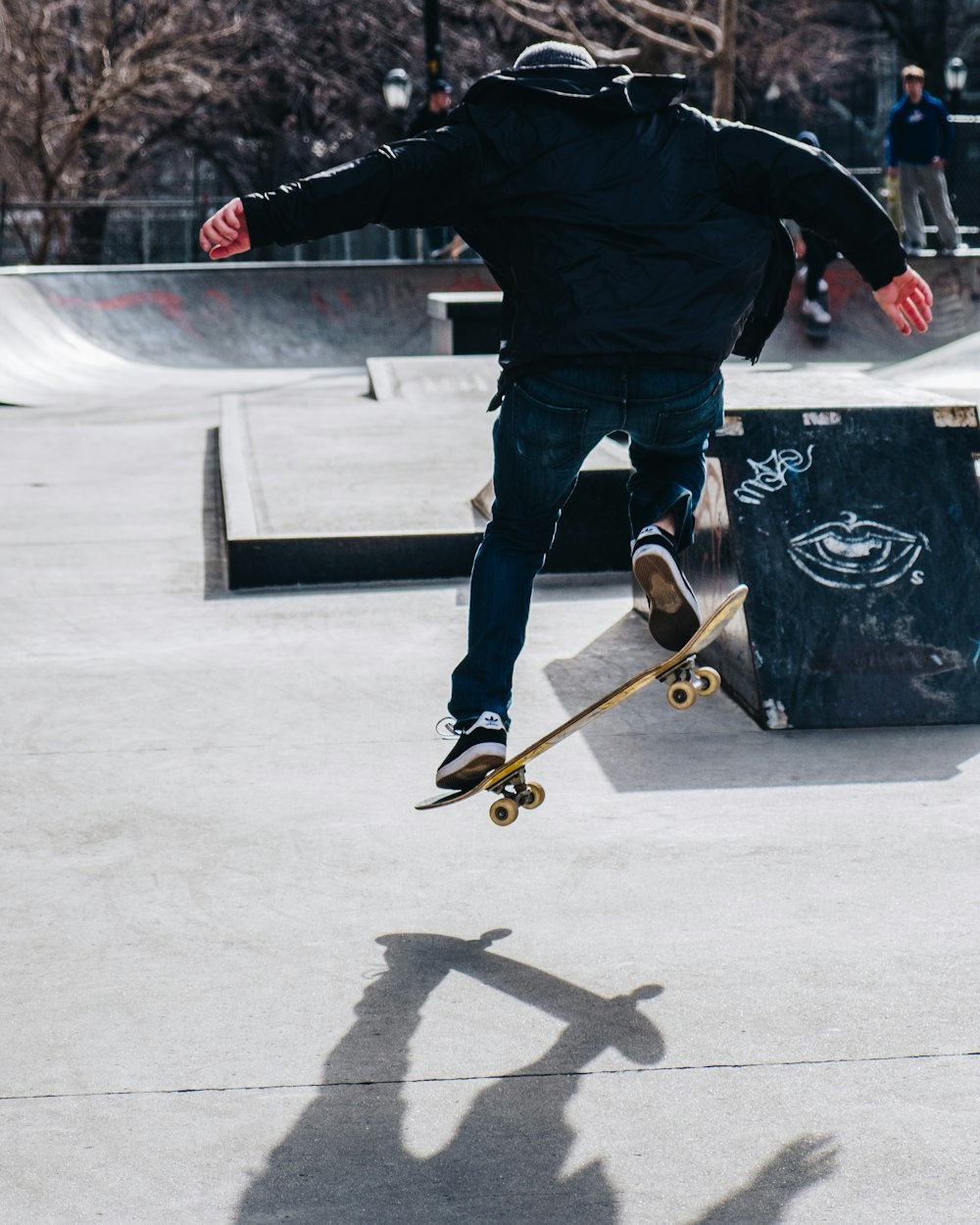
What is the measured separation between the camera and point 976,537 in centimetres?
566

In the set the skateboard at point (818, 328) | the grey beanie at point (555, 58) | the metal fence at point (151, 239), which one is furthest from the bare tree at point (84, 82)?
the grey beanie at point (555, 58)

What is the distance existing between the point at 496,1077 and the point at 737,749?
2.28m

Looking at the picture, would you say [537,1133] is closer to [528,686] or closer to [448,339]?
[528,686]

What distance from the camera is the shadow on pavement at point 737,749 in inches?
192

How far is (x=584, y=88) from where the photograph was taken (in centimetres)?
364

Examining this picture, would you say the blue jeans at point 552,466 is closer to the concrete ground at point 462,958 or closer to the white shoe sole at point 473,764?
the white shoe sole at point 473,764

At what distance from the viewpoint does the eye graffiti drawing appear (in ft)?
18.2

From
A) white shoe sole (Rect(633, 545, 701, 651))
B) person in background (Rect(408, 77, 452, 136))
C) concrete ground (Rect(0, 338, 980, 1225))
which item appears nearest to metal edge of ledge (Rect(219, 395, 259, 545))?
concrete ground (Rect(0, 338, 980, 1225))

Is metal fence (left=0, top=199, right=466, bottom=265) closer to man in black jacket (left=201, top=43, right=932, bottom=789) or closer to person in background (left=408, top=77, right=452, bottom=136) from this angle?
person in background (left=408, top=77, right=452, bottom=136)

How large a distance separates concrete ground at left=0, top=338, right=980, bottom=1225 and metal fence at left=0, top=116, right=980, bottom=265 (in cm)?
2144

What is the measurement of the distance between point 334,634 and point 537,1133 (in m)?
4.11

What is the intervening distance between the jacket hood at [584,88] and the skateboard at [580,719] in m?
1.15

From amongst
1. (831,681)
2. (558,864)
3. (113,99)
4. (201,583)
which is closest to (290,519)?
(201,583)

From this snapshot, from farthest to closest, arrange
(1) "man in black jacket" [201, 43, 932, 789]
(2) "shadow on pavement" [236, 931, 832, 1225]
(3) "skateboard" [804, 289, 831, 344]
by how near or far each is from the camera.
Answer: (3) "skateboard" [804, 289, 831, 344] < (1) "man in black jacket" [201, 43, 932, 789] < (2) "shadow on pavement" [236, 931, 832, 1225]
